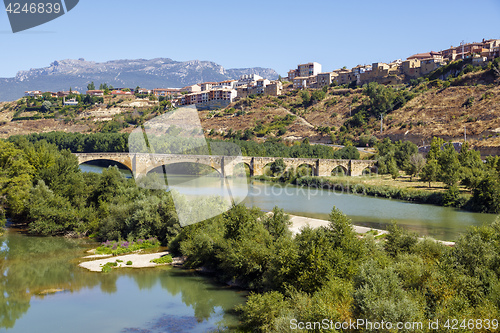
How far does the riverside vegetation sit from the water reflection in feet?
3.24

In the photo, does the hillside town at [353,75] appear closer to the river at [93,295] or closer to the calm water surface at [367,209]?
the calm water surface at [367,209]

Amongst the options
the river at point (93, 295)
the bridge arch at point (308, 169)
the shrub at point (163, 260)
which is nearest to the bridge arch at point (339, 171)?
the bridge arch at point (308, 169)

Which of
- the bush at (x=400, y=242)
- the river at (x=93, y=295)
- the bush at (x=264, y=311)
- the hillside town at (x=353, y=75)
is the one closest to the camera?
the bush at (x=264, y=311)

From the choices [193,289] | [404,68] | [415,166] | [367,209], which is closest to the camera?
[193,289]

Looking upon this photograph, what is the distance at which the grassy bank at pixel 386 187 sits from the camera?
1153 inches

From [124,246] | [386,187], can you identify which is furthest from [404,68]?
[124,246]

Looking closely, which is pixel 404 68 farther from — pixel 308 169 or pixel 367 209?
pixel 367 209

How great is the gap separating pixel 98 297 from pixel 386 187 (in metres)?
24.8

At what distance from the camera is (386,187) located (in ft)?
110

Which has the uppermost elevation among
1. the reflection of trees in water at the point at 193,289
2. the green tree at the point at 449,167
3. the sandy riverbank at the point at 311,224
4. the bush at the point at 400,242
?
the bush at the point at 400,242

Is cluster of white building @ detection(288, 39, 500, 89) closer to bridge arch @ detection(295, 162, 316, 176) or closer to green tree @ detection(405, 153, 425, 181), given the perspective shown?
green tree @ detection(405, 153, 425, 181)

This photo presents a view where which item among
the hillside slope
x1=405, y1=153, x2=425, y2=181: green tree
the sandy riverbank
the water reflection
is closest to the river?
the water reflection

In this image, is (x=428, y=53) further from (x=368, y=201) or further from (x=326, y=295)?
(x=326, y=295)

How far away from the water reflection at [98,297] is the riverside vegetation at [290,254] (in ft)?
3.24
